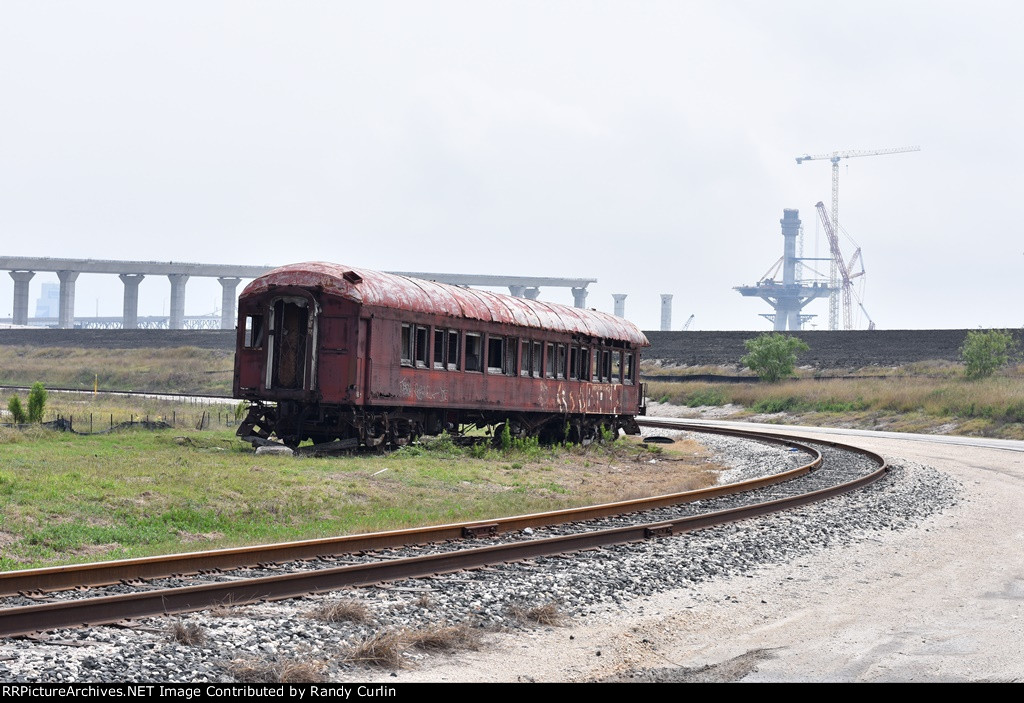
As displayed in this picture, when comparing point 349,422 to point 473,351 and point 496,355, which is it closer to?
point 473,351

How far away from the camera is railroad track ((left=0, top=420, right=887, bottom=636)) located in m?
7.66

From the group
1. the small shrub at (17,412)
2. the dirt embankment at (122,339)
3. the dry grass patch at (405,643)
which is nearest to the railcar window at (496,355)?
the small shrub at (17,412)

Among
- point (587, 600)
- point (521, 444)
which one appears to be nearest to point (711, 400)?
point (521, 444)

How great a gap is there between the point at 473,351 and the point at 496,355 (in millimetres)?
1028

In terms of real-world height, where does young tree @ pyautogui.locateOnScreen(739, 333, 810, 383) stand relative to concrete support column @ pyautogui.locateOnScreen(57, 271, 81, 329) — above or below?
below

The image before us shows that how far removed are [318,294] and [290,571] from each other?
11.5 m

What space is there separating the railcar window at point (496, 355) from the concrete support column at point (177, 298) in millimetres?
103592

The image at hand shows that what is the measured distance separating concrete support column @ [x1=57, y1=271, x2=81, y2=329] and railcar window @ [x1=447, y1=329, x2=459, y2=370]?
97.8 meters

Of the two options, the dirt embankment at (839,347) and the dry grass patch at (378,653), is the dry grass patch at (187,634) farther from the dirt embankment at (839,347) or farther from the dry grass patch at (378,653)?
the dirt embankment at (839,347)

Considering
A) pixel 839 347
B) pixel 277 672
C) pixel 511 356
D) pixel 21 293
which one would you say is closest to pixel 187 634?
pixel 277 672

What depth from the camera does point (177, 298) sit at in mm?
122125

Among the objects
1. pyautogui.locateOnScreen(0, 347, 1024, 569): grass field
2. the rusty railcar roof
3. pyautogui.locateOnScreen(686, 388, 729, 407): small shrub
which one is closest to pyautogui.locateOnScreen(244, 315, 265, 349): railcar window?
the rusty railcar roof

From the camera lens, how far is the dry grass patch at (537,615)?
8.55m

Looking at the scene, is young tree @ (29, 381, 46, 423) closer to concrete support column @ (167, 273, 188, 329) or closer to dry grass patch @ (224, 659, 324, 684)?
dry grass patch @ (224, 659, 324, 684)
